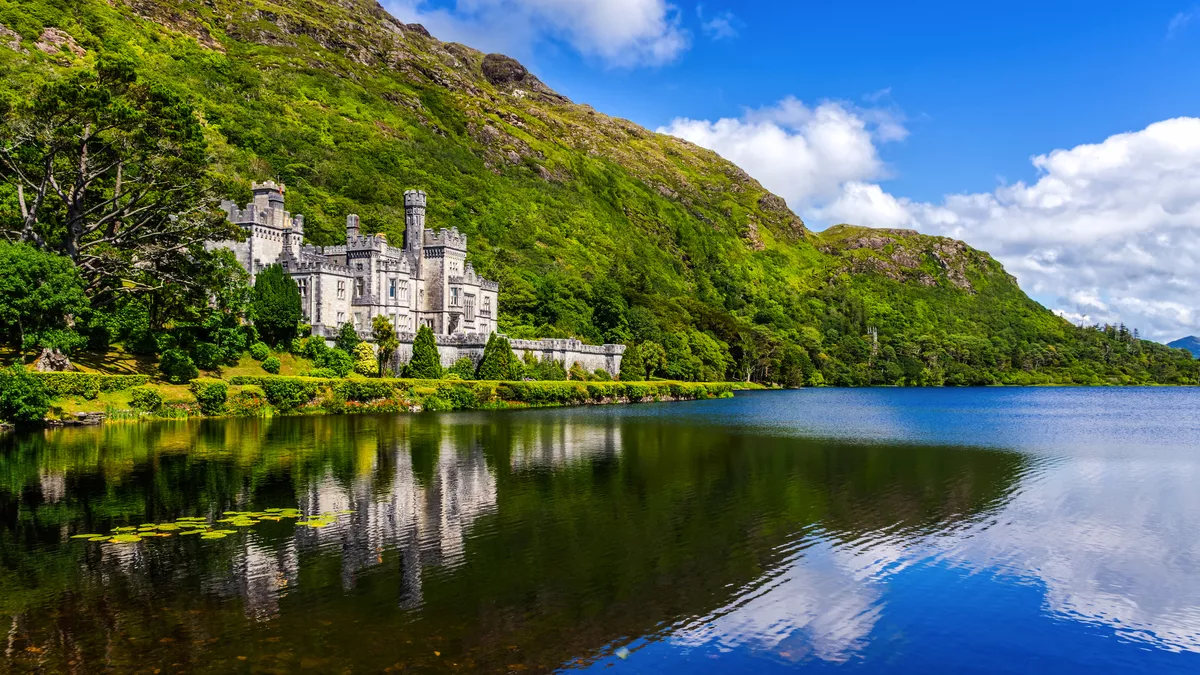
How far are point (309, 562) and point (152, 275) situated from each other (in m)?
41.5

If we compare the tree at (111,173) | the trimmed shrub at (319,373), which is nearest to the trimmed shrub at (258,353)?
the trimmed shrub at (319,373)

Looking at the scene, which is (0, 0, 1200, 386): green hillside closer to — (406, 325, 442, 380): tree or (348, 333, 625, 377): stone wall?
(348, 333, 625, 377): stone wall

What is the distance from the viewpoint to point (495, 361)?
69375 mm

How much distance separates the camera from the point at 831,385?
149 metres

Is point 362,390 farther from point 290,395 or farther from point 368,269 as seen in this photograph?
point 368,269

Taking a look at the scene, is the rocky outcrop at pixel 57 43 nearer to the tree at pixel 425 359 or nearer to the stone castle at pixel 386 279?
the stone castle at pixel 386 279

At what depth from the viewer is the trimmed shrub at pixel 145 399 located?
44.5m

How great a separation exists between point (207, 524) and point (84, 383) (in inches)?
1145

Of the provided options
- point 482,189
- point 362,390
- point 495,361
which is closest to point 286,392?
point 362,390

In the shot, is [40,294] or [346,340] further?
[346,340]

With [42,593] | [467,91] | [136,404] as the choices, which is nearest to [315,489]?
[42,593]

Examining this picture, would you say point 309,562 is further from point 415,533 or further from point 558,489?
point 558,489

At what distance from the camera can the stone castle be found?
70.2 metres

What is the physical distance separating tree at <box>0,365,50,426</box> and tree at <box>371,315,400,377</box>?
28.1 meters
